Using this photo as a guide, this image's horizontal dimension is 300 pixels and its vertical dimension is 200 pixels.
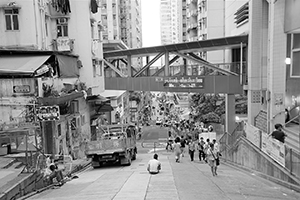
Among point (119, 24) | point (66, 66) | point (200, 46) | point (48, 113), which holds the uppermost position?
point (119, 24)

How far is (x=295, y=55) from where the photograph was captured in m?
16.9

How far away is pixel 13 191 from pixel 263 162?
1022 centimetres

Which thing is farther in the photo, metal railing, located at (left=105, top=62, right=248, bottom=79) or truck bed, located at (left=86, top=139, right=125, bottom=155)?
metal railing, located at (left=105, top=62, right=248, bottom=79)

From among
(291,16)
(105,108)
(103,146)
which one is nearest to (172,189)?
(103,146)

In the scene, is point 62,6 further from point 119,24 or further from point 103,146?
point 119,24

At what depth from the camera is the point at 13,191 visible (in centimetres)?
969

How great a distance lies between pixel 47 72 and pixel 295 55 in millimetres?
13221

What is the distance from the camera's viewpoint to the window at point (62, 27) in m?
22.8

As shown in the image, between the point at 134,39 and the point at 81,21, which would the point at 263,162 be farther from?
the point at 134,39

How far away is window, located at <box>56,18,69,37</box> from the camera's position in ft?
74.9

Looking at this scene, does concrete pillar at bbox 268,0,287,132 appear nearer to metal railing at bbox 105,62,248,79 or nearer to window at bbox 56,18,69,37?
metal railing at bbox 105,62,248,79

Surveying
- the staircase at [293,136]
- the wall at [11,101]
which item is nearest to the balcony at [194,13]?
the staircase at [293,136]

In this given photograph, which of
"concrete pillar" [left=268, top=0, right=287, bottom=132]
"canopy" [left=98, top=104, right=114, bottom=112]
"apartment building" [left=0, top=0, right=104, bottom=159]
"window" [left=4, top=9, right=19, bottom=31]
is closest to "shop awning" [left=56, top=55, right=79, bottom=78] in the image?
"apartment building" [left=0, top=0, right=104, bottom=159]

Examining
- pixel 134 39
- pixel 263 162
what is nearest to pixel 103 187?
pixel 263 162
